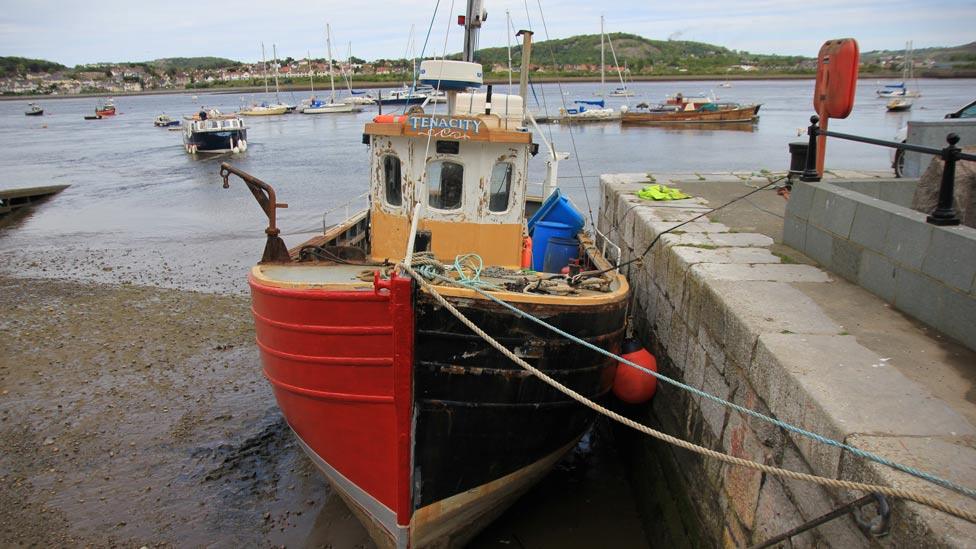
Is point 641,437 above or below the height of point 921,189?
below

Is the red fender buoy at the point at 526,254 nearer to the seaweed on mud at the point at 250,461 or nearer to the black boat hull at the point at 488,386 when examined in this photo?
the black boat hull at the point at 488,386

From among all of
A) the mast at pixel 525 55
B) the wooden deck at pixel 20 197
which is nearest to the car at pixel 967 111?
the mast at pixel 525 55

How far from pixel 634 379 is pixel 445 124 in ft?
10.0

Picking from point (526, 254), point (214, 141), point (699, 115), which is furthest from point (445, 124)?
point (699, 115)

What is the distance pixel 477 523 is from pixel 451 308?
92.6 inches

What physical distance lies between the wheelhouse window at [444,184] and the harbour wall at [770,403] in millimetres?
2209

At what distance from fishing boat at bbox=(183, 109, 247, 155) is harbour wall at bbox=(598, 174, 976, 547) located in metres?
37.2

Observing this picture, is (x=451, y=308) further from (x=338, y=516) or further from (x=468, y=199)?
(x=338, y=516)

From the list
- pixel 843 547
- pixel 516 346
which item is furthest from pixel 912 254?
pixel 516 346

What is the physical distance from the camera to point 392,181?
6.97 metres

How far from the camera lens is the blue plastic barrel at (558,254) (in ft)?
24.4

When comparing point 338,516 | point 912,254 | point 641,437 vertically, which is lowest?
point 338,516

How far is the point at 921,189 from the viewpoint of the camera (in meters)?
5.68

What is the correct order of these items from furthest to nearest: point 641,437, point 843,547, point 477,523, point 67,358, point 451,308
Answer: point 67,358 < point 641,437 < point 477,523 < point 451,308 < point 843,547
